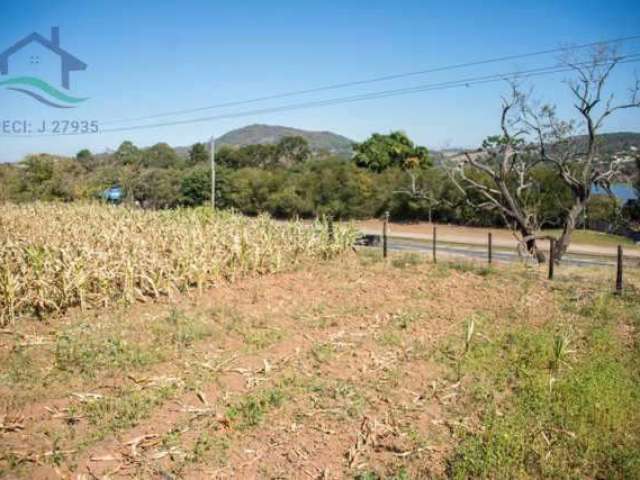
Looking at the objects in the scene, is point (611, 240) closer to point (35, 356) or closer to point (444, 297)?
point (444, 297)

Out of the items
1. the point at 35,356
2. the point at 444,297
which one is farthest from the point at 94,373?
the point at 444,297

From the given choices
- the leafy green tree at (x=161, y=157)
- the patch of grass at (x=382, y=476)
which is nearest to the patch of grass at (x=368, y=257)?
the patch of grass at (x=382, y=476)

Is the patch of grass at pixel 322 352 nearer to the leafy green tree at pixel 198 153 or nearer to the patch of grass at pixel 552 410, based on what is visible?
the patch of grass at pixel 552 410

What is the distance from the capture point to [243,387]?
4680mm

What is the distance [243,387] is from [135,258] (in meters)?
4.17

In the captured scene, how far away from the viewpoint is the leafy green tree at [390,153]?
42031 mm

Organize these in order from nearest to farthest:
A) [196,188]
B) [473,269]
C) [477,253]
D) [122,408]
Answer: [122,408] < [473,269] < [477,253] < [196,188]

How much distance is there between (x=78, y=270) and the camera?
710cm

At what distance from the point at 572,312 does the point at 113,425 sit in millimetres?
6917

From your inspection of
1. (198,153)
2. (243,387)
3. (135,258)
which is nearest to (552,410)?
(243,387)

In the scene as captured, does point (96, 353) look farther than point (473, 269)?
No

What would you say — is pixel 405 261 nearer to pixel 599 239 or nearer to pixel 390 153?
pixel 599 239

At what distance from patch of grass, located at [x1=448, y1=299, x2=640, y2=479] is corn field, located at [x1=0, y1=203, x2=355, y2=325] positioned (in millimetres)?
5364

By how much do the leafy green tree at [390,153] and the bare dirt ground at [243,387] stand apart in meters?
35.0
